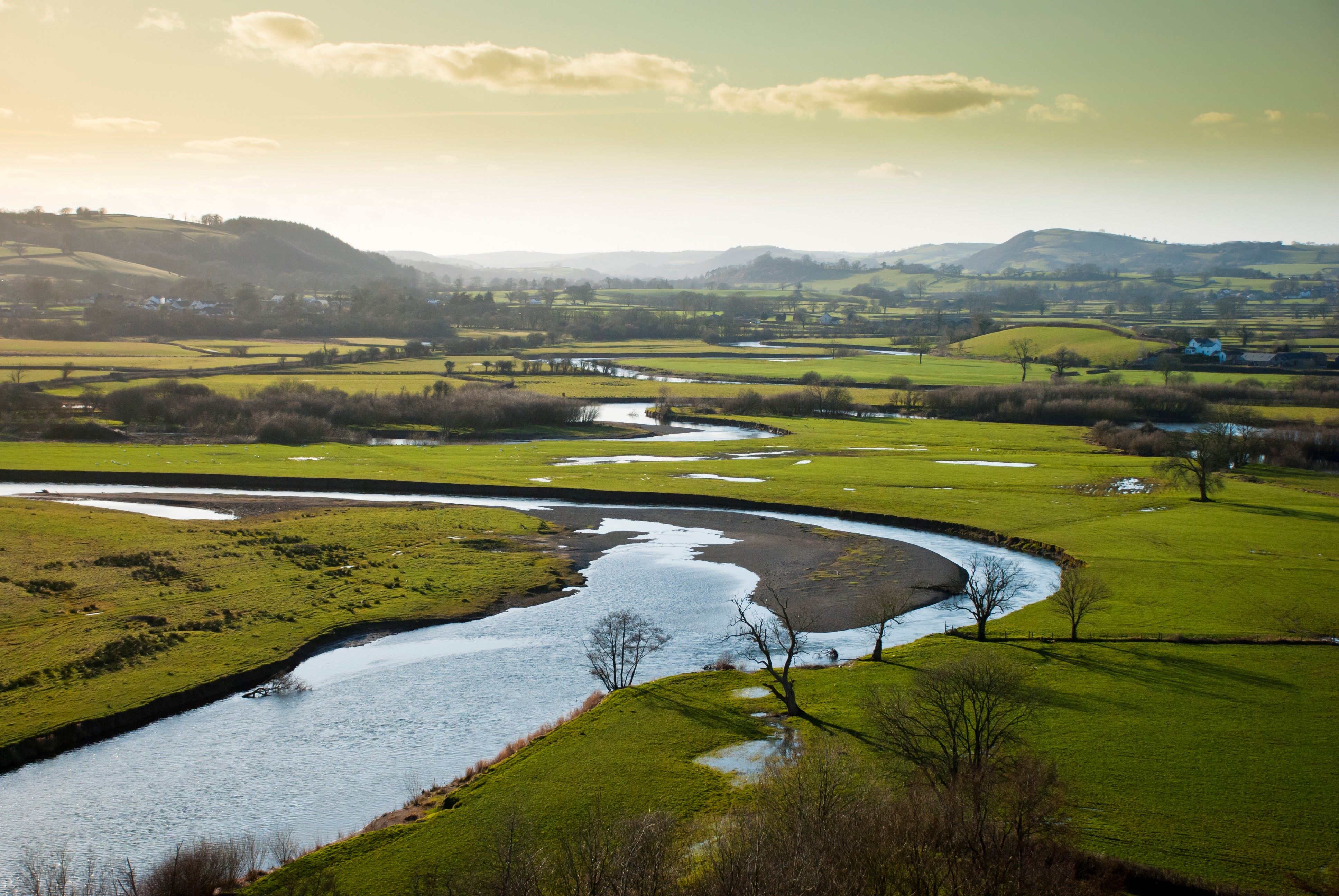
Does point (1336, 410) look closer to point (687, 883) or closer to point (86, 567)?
point (687, 883)

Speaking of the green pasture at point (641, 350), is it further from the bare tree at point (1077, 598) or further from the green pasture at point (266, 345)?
the bare tree at point (1077, 598)

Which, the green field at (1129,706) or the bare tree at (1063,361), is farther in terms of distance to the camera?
the bare tree at (1063,361)

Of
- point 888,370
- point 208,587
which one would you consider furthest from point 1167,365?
point 208,587

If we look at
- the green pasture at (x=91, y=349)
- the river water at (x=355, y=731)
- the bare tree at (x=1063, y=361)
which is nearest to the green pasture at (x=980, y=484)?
the river water at (x=355, y=731)

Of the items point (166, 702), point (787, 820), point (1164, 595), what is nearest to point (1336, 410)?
point (1164, 595)

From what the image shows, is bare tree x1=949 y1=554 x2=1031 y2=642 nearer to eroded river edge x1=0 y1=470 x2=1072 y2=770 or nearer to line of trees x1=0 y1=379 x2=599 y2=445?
eroded river edge x1=0 y1=470 x2=1072 y2=770
